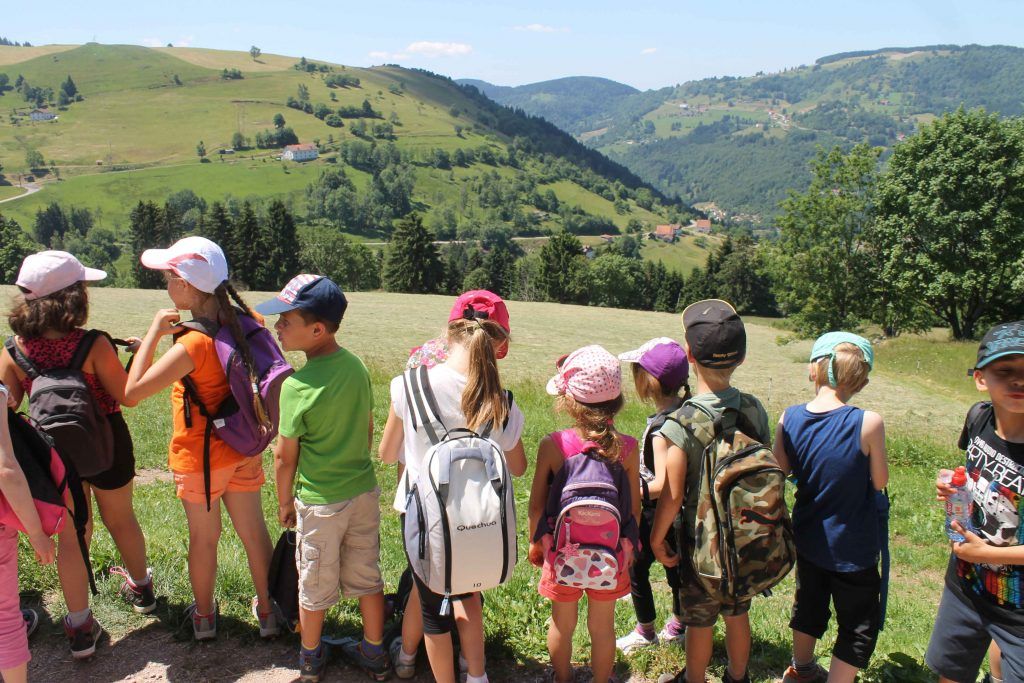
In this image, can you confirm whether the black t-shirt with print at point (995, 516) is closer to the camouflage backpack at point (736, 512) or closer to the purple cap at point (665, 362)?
the camouflage backpack at point (736, 512)

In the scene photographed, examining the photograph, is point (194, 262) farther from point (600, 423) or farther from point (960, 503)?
point (960, 503)

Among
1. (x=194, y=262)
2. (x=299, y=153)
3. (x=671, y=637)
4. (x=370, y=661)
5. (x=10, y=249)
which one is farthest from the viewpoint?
(x=299, y=153)

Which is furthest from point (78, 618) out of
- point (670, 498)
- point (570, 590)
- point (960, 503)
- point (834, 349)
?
→ point (960, 503)

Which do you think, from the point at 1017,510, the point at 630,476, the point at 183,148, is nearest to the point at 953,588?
the point at 1017,510

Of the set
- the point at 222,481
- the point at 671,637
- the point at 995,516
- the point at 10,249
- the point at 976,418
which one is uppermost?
the point at 976,418

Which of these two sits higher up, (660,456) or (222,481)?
(660,456)

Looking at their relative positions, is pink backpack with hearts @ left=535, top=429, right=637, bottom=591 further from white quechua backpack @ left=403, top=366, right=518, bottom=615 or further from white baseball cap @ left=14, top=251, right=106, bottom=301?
white baseball cap @ left=14, top=251, right=106, bottom=301

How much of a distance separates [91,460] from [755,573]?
3752 millimetres

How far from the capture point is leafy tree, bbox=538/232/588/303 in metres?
79.8

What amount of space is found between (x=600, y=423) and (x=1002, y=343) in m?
1.92

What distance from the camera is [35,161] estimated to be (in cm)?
15612

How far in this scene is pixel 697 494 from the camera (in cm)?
360

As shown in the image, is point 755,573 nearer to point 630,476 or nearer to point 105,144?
point 630,476

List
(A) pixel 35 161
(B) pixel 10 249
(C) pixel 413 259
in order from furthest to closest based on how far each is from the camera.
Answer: (A) pixel 35 161
(C) pixel 413 259
(B) pixel 10 249
